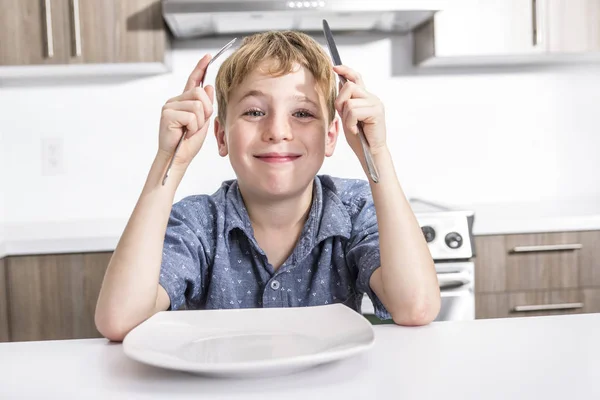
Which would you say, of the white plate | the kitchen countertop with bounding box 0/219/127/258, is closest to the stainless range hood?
the kitchen countertop with bounding box 0/219/127/258

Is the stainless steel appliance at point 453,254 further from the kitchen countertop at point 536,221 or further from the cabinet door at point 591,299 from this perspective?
the cabinet door at point 591,299

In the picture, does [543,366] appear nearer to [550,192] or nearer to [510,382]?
[510,382]

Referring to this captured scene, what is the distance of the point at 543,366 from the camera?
2.00ft

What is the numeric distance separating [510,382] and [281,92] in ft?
2.15

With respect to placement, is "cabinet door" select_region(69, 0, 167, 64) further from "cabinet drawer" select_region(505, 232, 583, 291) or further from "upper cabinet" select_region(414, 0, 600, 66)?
"cabinet drawer" select_region(505, 232, 583, 291)

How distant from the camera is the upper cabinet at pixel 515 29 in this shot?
211cm

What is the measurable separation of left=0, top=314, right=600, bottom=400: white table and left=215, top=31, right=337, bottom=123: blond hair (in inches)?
21.4

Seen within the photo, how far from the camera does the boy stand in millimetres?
913

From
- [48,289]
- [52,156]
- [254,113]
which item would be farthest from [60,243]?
[254,113]

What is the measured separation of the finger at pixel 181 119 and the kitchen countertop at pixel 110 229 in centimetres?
106

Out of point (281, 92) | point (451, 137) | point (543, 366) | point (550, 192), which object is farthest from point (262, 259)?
point (550, 192)

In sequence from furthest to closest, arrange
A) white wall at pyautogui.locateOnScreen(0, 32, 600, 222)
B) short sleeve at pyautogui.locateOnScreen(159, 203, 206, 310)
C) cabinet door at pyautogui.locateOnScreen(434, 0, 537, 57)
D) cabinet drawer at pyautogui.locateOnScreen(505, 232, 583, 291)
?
white wall at pyautogui.locateOnScreen(0, 32, 600, 222) → cabinet door at pyautogui.locateOnScreen(434, 0, 537, 57) → cabinet drawer at pyautogui.locateOnScreen(505, 232, 583, 291) → short sleeve at pyautogui.locateOnScreen(159, 203, 206, 310)

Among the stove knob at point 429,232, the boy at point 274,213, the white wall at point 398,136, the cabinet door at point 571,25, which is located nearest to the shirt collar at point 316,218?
the boy at point 274,213

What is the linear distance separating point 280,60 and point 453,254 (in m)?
1.02
